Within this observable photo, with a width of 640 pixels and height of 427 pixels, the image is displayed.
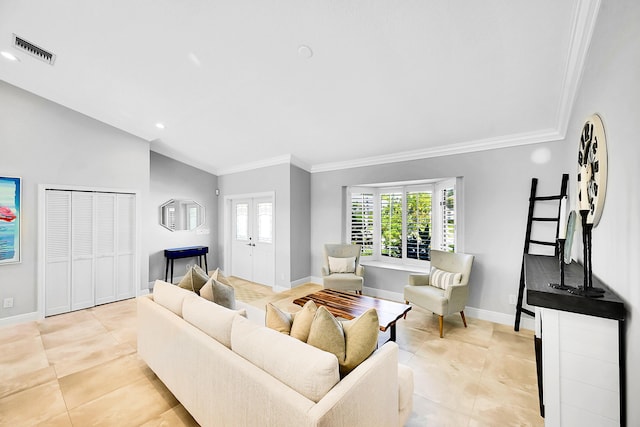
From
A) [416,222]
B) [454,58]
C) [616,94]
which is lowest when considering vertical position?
[416,222]

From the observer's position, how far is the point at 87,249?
394 cm

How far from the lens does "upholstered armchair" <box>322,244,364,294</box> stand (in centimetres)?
408

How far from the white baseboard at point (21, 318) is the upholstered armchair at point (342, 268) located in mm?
3956

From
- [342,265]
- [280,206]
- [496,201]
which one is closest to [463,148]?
[496,201]

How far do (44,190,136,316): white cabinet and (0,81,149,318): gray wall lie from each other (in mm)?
162

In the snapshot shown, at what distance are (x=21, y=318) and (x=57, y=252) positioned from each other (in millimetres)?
888

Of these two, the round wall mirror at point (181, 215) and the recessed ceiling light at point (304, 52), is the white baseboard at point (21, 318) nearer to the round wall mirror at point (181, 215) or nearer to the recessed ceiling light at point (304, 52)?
the round wall mirror at point (181, 215)

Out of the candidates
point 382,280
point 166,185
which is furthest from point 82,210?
point 382,280

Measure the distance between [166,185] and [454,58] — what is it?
5.24 meters

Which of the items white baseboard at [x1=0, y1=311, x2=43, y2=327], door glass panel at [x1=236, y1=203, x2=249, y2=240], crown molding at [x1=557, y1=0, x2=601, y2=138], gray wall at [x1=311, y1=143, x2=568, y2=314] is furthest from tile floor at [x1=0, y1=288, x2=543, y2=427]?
door glass panel at [x1=236, y1=203, x2=249, y2=240]

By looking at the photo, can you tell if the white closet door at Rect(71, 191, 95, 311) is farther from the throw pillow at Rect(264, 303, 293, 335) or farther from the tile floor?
the throw pillow at Rect(264, 303, 293, 335)

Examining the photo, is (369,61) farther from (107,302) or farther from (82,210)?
(107,302)

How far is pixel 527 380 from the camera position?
7.22ft

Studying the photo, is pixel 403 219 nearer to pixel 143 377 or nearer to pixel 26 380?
pixel 143 377
